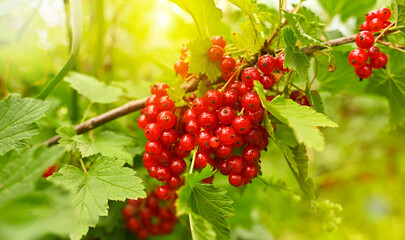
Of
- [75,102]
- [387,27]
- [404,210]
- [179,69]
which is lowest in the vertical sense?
[404,210]

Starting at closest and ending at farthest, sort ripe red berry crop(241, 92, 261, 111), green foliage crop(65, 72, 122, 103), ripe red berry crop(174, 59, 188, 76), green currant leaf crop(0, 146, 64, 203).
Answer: green currant leaf crop(0, 146, 64, 203)
ripe red berry crop(241, 92, 261, 111)
ripe red berry crop(174, 59, 188, 76)
green foliage crop(65, 72, 122, 103)

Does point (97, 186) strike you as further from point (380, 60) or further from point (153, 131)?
point (380, 60)

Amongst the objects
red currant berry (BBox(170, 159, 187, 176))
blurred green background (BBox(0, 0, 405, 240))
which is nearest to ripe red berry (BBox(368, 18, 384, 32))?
blurred green background (BBox(0, 0, 405, 240))

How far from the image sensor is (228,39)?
73cm

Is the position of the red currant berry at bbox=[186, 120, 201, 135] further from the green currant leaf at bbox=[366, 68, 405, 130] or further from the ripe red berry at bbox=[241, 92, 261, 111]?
the green currant leaf at bbox=[366, 68, 405, 130]

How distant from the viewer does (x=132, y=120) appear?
760 mm

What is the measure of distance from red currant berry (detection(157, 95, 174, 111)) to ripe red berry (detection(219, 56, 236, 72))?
0.11 m

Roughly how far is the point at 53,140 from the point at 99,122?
101mm

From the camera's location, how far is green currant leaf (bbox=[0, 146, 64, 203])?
334mm

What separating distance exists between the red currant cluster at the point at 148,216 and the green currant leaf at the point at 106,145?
0.84ft

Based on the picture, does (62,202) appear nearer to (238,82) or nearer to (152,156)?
(152,156)

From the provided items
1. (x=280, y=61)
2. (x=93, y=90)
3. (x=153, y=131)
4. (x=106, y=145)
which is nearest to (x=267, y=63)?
(x=280, y=61)

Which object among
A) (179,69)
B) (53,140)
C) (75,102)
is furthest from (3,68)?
(179,69)

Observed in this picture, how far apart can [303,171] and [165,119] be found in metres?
0.26
